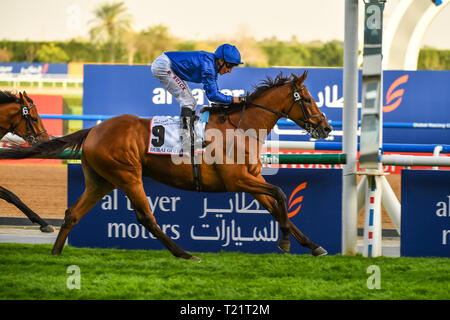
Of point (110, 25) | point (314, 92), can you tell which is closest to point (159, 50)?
point (110, 25)

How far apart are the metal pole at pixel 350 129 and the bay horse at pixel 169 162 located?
0.33 m

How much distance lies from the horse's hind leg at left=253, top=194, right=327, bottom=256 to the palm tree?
37519 mm

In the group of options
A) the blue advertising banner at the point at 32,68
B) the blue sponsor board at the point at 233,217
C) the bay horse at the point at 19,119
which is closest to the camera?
the blue sponsor board at the point at 233,217

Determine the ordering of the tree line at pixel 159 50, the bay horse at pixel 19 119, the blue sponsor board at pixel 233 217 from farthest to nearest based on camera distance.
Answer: the tree line at pixel 159 50 → the bay horse at pixel 19 119 → the blue sponsor board at pixel 233 217

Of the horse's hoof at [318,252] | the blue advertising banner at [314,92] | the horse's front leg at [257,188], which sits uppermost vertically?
the blue advertising banner at [314,92]

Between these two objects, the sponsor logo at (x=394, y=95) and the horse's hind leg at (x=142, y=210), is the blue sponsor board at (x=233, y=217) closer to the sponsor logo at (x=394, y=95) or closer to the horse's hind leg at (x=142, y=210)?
the horse's hind leg at (x=142, y=210)

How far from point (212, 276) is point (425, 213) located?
2.00 metres

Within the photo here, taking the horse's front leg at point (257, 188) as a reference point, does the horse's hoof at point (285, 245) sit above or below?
below

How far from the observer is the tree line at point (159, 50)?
3809cm

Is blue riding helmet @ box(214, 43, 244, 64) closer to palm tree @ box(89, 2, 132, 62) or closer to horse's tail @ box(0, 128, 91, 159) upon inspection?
horse's tail @ box(0, 128, 91, 159)

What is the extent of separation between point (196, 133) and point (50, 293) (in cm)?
177

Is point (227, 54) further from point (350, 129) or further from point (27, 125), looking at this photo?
point (27, 125)

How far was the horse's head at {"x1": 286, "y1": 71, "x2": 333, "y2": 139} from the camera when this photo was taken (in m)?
5.05

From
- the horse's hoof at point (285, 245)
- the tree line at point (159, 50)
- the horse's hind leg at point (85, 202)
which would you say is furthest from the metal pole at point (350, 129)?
the tree line at point (159, 50)
